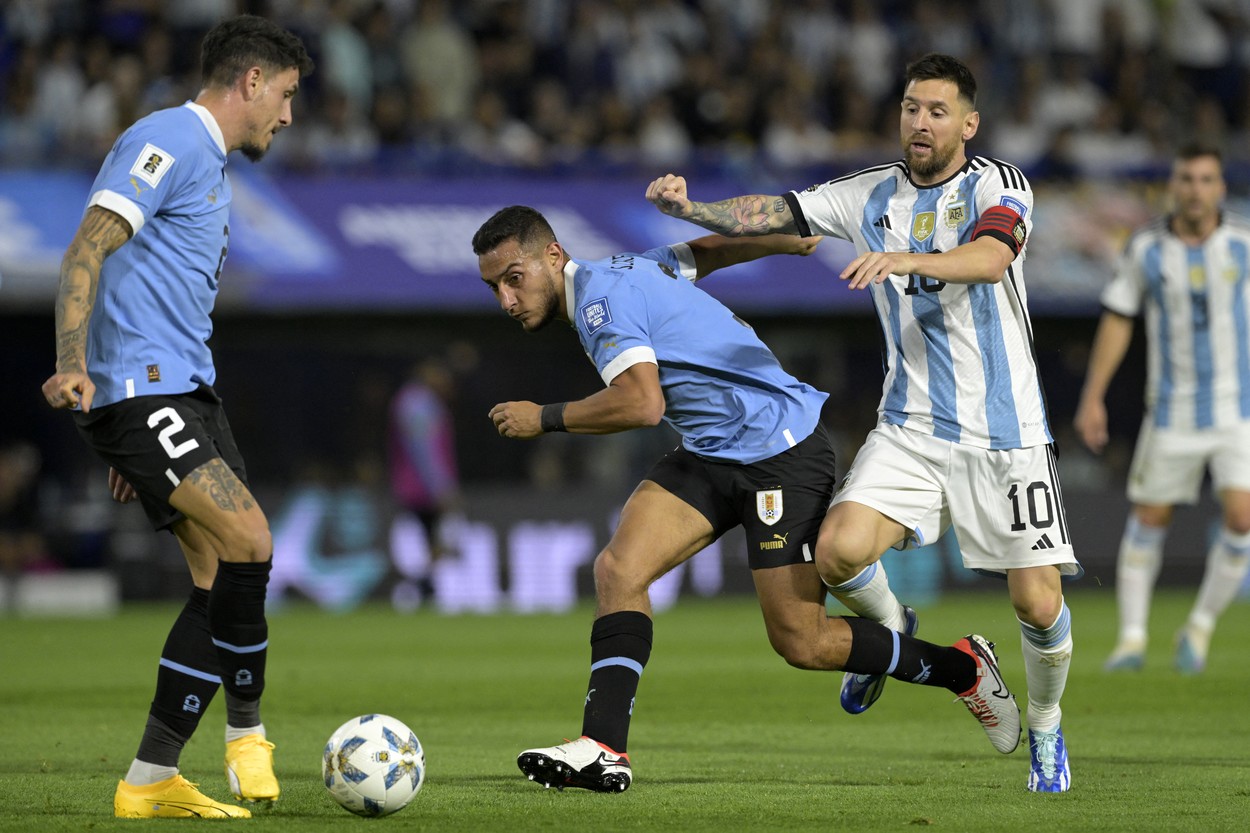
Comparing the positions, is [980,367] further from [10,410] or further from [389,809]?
[10,410]

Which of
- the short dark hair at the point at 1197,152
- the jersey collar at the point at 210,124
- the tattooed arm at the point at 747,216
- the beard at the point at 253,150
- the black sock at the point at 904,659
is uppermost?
the short dark hair at the point at 1197,152

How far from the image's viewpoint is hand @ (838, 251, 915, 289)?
17.2ft

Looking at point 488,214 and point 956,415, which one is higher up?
point 488,214

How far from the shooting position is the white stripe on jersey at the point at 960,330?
19.9ft

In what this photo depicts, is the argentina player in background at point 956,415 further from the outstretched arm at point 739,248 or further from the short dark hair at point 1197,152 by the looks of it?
the short dark hair at point 1197,152

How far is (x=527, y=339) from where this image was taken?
1850 cm

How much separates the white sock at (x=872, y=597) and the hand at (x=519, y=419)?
123cm

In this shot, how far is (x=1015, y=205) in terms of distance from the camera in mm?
5828

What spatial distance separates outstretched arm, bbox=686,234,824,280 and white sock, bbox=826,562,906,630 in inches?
46.8

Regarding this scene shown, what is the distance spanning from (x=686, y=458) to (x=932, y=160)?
52.7 inches

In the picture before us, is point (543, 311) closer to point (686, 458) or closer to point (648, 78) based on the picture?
point (686, 458)

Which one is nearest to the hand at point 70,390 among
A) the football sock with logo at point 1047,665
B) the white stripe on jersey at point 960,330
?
the white stripe on jersey at point 960,330

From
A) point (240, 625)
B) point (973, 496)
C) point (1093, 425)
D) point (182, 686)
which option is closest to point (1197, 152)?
point (1093, 425)

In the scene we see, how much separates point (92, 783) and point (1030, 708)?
3.21 meters
